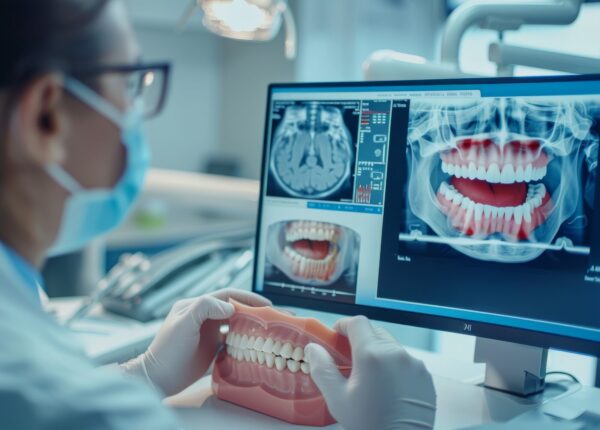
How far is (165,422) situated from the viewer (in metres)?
0.66

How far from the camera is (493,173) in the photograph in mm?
990

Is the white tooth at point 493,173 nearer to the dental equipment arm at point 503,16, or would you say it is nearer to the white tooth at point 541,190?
the white tooth at point 541,190

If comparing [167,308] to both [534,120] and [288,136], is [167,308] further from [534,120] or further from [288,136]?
[534,120]

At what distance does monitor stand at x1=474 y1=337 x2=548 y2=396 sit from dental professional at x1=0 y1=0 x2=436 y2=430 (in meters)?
0.26

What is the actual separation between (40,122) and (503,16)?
2.73 feet

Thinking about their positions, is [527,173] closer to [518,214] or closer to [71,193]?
[518,214]

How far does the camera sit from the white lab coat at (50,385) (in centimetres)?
59

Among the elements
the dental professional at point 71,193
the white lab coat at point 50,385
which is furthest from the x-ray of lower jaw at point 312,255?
the white lab coat at point 50,385

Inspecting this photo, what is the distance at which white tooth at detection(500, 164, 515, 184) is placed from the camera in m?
0.98

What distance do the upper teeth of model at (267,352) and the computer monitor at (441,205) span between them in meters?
0.12

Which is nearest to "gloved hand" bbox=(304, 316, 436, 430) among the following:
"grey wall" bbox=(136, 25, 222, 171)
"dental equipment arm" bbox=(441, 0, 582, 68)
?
"dental equipment arm" bbox=(441, 0, 582, 68)

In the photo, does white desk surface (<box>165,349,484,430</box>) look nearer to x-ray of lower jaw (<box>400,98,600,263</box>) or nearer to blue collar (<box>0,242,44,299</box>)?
x-ray of lower jaw (<box>400,98,600,263</box>)

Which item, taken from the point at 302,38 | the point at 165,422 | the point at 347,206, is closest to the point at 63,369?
the point at 165,422

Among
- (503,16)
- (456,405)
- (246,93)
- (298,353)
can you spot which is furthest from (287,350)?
(246,93)
